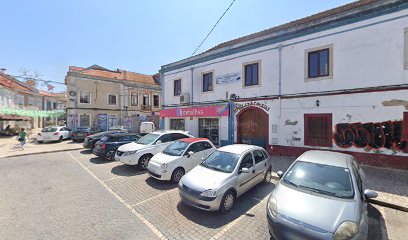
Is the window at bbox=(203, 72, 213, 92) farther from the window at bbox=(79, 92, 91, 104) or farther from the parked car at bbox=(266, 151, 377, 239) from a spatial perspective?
the window at bbox=(79, 92, 91, 104)

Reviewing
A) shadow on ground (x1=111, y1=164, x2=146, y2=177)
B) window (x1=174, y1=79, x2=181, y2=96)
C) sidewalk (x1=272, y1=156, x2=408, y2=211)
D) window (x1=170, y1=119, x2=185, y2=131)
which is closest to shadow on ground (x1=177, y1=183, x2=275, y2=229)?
sidewalk (x1=272, y1=156, x2=408, y2=211)

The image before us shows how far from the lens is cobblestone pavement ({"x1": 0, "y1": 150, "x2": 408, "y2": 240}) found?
404 centimetres

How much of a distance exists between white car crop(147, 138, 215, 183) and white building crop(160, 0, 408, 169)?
4980mm

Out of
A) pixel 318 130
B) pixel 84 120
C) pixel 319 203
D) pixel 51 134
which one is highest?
pixel 84 120

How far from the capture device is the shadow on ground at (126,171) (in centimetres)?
808

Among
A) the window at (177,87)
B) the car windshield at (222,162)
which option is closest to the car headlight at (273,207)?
the car windshield at (222,162)

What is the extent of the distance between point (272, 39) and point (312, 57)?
242 cm

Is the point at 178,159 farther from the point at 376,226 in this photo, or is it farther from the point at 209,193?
the point at 376,226

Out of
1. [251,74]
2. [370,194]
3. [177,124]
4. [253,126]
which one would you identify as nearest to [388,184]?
[370,194]

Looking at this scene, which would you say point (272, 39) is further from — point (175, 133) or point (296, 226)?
point (296, 226)

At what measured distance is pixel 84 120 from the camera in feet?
78.9

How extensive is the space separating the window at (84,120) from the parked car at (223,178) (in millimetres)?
23205

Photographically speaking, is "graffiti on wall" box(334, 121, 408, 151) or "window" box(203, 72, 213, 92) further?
"window" box(203, 72, 213, 92)

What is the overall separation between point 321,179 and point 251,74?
889 centimetres
